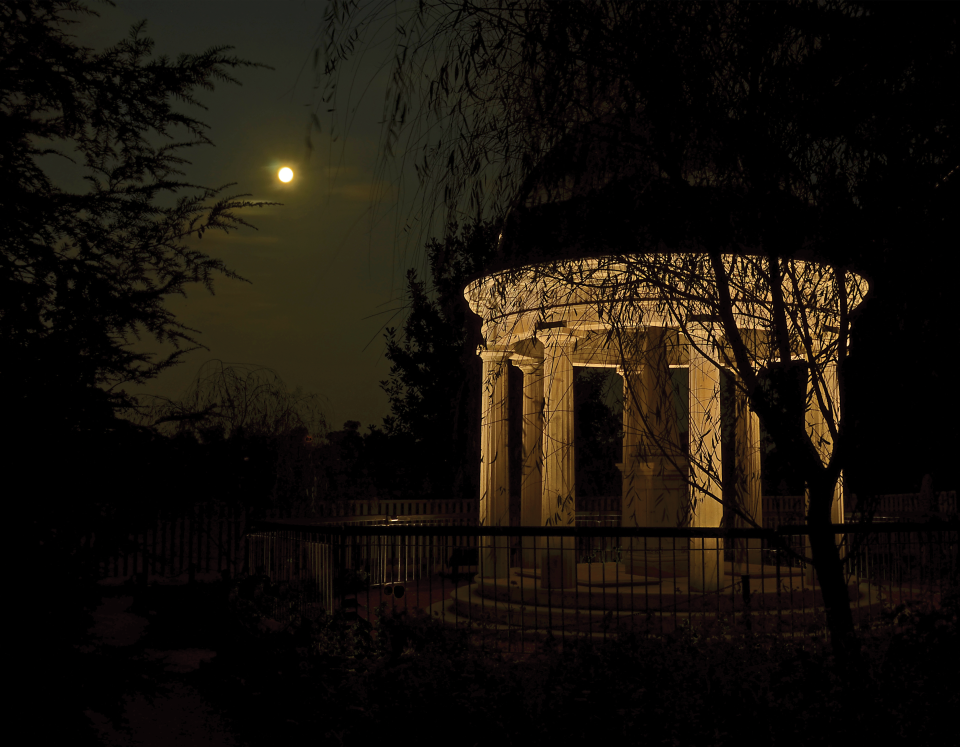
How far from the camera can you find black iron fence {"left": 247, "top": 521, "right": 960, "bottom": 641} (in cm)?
832

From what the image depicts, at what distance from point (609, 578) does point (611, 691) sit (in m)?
10.2

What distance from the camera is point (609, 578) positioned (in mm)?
16391

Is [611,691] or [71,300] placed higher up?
[71,300]

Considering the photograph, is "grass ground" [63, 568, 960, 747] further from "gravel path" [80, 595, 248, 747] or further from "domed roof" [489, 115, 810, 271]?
"domed roof" [489, 115, 810, 271]

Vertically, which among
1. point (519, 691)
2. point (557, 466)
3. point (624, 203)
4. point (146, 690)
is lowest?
point (519, 691)

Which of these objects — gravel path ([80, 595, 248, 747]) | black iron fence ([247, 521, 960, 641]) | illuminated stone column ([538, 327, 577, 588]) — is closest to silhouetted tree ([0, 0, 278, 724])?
gravel path ([80, 595, 248, 747])

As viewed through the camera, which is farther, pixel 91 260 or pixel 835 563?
pixel 835 563

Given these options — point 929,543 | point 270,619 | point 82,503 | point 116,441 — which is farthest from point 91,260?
point 929,543

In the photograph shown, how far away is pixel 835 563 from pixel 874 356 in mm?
1776

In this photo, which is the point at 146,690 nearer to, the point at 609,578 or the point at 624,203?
the point at 624,203

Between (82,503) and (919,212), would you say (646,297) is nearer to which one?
(919,212)

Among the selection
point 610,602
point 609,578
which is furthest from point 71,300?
point 609,578

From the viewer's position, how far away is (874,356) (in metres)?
6.77

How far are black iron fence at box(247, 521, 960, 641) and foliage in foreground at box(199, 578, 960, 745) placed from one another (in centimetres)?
58
